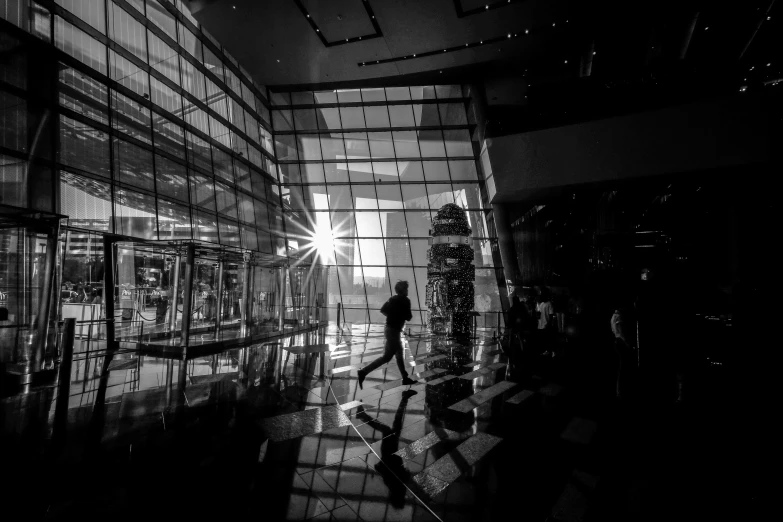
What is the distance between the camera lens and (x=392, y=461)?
3070 mm

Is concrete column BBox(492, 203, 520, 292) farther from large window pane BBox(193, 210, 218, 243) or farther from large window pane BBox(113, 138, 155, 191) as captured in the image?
large window pane BBox(113, 138, 155, 191)

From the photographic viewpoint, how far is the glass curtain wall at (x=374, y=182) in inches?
732

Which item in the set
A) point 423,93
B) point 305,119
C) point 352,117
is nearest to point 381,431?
point 352,117

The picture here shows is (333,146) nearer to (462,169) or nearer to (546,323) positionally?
(462,169)

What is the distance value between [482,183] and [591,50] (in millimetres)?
7016

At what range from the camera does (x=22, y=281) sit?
259 inches

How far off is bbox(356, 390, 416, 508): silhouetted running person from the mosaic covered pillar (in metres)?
6.64

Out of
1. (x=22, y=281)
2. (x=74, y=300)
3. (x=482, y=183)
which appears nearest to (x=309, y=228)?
(x=482, y=183)

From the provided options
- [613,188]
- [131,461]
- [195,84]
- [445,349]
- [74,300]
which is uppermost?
[195,84]

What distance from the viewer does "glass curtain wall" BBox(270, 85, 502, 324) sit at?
18594 millimetres

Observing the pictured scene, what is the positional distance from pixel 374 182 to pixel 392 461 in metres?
17.3

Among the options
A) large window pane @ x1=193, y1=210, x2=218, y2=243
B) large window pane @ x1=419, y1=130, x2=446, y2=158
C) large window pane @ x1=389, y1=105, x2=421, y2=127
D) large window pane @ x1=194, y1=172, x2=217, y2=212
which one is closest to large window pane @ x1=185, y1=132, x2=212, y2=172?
large window pane @ x1=194, y1=172, x2=217, y2=212

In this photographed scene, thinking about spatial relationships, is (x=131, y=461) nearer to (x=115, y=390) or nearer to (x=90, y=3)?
(x=115, y=390)

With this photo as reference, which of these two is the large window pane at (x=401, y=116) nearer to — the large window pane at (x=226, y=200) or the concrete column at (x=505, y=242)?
the concrete column at (x=505, y=242)
